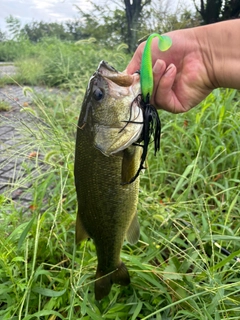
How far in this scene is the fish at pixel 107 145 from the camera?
1.40m

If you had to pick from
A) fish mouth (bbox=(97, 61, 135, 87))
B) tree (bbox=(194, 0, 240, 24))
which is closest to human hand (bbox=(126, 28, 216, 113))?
fish mouth (bbox=(97, 61, 135, 87))

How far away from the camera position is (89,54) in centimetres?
1030

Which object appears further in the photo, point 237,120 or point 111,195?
point 237,120

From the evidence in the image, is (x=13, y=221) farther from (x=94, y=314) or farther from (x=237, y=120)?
(x=237, y=120)

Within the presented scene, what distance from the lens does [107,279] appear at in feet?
5.79

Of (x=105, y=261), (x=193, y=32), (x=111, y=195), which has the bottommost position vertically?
(x=105, y=261)

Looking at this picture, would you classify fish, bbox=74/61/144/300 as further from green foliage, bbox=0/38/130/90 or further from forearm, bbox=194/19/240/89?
green foliage, bbox=0/38/130/90

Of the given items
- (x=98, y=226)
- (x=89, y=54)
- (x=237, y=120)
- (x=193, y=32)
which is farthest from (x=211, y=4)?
(x=98, y=226)

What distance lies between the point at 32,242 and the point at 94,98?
1.11m

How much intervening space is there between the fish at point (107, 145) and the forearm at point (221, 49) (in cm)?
60

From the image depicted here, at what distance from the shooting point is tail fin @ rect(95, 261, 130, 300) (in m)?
1.75

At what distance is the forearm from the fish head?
0.60 m

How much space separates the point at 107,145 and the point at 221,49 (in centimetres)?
83

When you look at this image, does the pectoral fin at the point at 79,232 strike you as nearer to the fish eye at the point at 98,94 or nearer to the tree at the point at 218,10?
the fish eye at the point at 98,94
